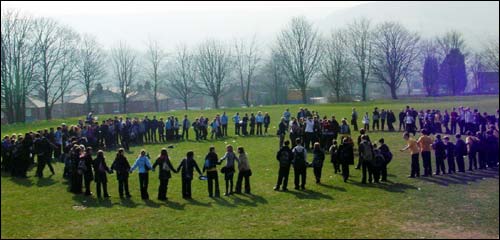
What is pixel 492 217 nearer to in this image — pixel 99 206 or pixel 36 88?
pixel 99 206

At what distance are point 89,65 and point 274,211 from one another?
72.1 metres

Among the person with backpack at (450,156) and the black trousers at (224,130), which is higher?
the black trousers at (224,130)

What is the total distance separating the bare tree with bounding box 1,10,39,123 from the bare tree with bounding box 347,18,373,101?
4529 cm

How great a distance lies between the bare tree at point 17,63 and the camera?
5147 cm

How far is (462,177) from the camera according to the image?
18938mm

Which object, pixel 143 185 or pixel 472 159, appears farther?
pixel 472 159

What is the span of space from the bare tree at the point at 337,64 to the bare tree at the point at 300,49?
1.84m

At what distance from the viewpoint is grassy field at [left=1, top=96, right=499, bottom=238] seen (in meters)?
12.5

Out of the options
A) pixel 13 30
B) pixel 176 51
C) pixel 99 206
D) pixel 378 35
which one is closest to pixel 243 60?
pixel 176 51

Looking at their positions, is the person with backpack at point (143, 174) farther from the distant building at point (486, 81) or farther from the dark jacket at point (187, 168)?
the distant building at point (486, 81)

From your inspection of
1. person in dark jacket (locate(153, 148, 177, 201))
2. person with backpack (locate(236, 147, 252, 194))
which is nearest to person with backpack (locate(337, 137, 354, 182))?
person with backpack (locate(236, 147, 252, 194))

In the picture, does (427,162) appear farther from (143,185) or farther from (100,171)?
(100,171)

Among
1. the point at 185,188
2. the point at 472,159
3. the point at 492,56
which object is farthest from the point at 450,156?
the point at 492,56

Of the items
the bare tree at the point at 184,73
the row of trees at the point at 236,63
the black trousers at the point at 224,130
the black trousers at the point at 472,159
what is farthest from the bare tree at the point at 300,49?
the black trousers at the point at 472,159
